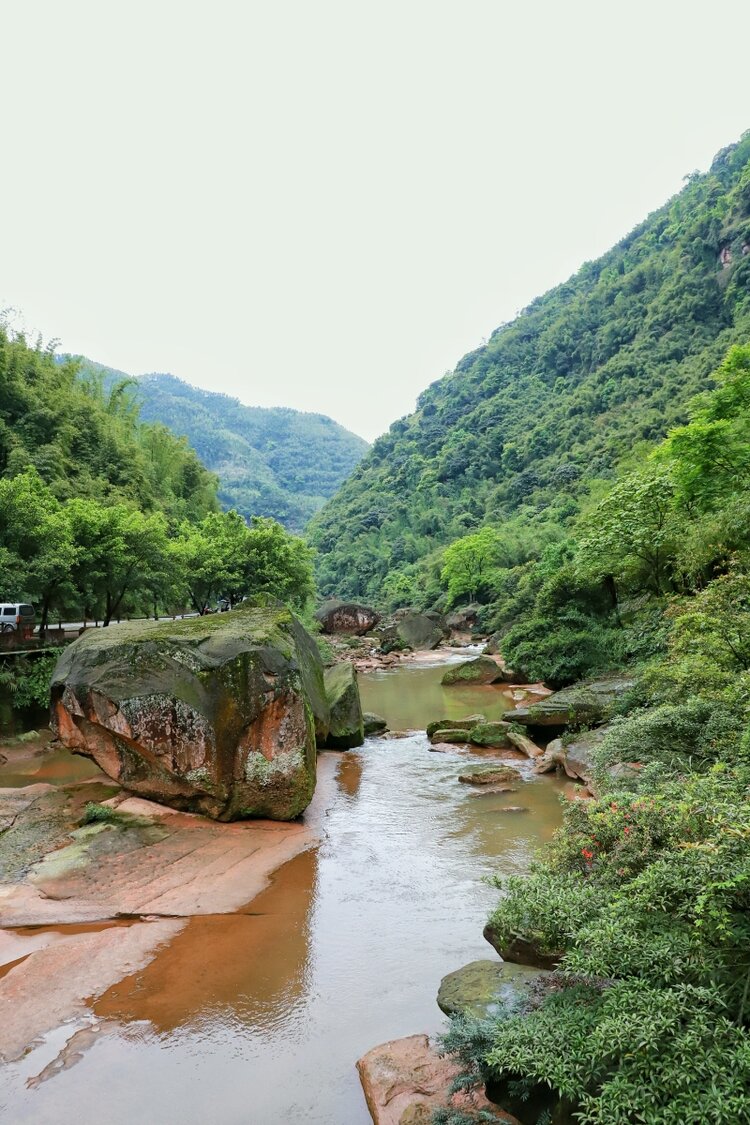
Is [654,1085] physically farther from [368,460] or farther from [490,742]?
[368,460]

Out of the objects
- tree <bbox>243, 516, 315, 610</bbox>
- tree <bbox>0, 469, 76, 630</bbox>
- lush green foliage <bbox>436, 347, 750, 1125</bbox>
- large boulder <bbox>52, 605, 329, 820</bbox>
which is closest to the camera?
lush green foliage <bbox>436, 347, 750, 1125</bbox>

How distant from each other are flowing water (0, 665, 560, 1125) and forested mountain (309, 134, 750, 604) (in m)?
45.6

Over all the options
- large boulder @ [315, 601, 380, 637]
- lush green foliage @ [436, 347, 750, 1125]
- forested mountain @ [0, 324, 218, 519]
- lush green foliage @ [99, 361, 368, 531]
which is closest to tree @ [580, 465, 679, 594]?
lush green foliage @ [436, 347, 750, 1125]

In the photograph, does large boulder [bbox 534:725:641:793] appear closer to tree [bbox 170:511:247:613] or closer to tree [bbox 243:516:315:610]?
tree [bbox 243:516:315:610]

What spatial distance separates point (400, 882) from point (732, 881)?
282 inches

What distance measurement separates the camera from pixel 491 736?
1892cm

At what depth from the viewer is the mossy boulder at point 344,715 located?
770 inches

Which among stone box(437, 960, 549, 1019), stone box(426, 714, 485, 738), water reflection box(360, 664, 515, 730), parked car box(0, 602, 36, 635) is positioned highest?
parked car box(0, 602, 36, 635)

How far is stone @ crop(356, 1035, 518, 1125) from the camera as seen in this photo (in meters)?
5.21

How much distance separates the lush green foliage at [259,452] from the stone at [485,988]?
430ft

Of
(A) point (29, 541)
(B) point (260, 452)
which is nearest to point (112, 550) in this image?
(A) point (29, 541)

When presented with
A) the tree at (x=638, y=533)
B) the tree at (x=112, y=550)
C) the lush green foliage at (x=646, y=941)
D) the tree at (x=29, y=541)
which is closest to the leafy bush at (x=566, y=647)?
the tree at (x=638, y=533)

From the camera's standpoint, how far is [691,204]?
9631 centimetres

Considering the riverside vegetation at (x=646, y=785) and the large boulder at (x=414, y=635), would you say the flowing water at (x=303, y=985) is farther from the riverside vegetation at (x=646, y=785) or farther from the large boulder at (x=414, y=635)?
the large boulder at (x=414, y=635)
